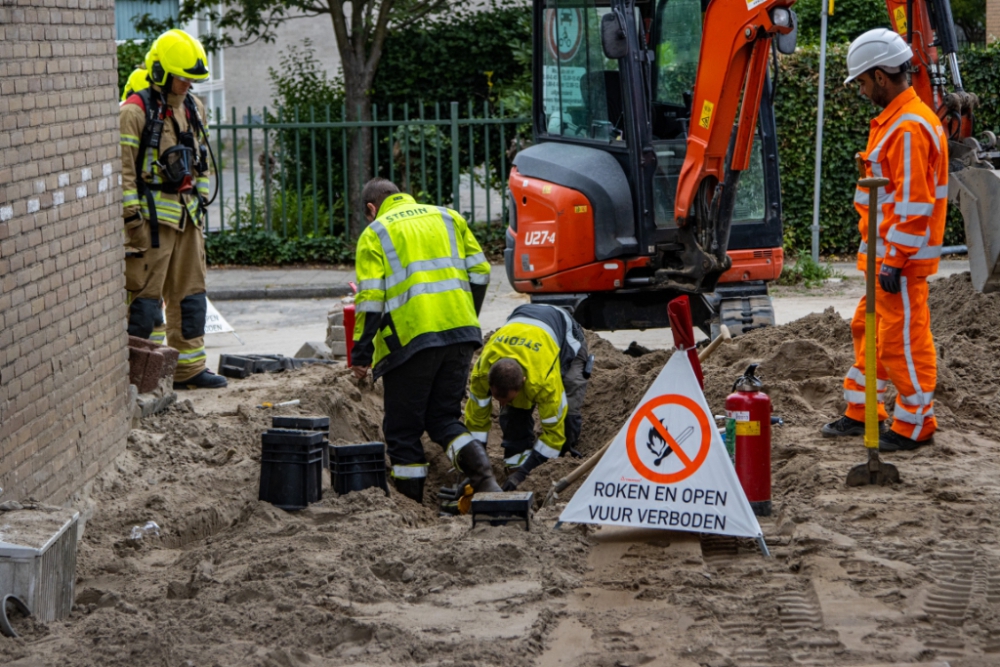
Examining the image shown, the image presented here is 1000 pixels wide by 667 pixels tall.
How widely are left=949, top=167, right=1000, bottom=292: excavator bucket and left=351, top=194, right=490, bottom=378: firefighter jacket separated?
377 cm

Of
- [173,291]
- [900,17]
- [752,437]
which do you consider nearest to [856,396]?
[752,437]

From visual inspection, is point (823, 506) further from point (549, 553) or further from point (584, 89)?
point (584, 89)

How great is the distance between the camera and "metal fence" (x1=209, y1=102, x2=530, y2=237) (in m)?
15.2

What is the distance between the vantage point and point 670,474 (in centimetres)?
507

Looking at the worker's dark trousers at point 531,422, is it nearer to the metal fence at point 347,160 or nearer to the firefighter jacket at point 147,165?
the firefighter jacket at point 147,165

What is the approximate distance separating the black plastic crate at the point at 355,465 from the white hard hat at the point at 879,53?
314cm

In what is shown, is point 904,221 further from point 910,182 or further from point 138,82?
point 138,82

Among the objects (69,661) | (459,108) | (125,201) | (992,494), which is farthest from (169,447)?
(459,108)

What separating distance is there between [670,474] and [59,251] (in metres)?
3.19

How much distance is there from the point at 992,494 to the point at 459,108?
40.6 feet

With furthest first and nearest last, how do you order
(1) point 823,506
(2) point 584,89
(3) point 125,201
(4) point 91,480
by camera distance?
(2) point 584,89 → (3) point 125,201 → (4) point 91,480 → (1) point 823,506

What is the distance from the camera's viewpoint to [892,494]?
564 centimetres

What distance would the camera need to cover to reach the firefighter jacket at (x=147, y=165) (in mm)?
8297

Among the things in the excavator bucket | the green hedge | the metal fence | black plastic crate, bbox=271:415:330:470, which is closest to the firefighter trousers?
black plastic crate, bbox=271:415:330:470
